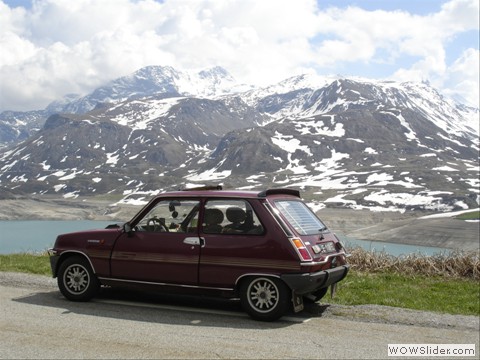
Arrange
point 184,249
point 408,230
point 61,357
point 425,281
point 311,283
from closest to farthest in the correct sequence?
point 61,357, point 311,283, point 184,249, point 425,281, point 408,230

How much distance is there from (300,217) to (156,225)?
8.84ft

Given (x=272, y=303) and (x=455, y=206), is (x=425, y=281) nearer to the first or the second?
(x=272, y=303)

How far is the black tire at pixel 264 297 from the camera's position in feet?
29.0

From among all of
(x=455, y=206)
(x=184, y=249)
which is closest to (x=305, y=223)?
(x=184, y=249)

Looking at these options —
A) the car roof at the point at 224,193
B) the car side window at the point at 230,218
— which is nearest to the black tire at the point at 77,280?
the car roof at the point at 224,193

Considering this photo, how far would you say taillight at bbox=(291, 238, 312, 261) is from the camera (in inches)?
347

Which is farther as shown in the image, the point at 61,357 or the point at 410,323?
the point at 410,323

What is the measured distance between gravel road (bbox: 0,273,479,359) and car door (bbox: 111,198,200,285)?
65cm

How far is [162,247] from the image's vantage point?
963 centimetres

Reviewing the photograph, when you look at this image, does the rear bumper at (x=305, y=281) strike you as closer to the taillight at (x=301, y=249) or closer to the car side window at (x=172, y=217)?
the taillight at (x=301, y=249)

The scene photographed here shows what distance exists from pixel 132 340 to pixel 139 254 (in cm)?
223

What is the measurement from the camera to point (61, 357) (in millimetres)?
7016

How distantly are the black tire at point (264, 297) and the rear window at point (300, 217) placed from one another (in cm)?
104

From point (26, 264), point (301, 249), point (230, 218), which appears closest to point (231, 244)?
point (230, 218)
